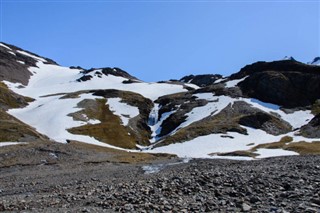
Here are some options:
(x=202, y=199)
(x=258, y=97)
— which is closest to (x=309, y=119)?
(x=258, y=97)

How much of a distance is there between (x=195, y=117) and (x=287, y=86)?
46093mm

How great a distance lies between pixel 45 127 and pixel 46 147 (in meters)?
55.1

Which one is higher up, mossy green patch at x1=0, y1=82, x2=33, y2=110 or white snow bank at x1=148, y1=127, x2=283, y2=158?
mossy green patch at x1=0, y1=82, x2=33, y2=110

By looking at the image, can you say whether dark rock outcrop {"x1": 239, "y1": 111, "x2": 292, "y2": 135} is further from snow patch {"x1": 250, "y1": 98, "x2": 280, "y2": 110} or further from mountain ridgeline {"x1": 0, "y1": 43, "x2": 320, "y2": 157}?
snow patch {"x1": 250, "y1": 98, "x2": 280, "y2": 110}

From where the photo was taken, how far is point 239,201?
Result: 22734 millimetres

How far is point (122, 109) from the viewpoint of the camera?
541 feet

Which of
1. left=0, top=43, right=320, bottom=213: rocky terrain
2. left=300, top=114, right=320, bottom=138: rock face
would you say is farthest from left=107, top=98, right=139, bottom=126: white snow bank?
left=300, top=114, right=320, bottom=138: rock face

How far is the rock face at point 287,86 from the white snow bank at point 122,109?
47094 millimetres

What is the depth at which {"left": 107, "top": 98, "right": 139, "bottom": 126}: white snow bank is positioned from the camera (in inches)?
6040

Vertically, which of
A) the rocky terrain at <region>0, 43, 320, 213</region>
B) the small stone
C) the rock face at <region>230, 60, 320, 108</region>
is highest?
the rock face at <region>230, 60, 320, 108</region>

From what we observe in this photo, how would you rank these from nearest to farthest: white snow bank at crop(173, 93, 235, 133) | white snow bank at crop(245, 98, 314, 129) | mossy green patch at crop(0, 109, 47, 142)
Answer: mossy green patch at crop(0, 109, 47, 142), white snow bank at crop(245, 98, 314, 129), white snow bank at crop(173, 93, 235, 133)

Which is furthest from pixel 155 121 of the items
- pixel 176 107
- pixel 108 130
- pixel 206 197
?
pixel 206 197

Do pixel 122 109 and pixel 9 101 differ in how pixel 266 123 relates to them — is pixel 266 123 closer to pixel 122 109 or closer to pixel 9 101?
pixel 122 109

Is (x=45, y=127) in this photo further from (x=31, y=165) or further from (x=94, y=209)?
(x=94, y=209)
